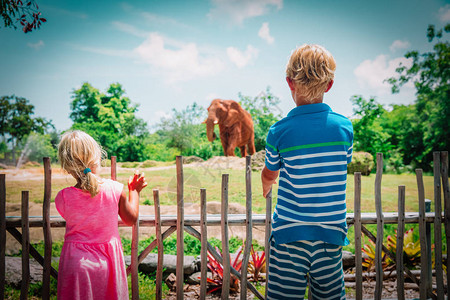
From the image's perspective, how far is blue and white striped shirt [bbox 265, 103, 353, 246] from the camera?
1434 millimetres

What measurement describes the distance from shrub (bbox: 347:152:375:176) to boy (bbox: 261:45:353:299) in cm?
904

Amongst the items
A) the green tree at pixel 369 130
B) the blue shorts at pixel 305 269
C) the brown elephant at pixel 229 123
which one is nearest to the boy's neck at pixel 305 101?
the blue shorts at pixel 305 269

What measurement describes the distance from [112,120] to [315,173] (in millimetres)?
11481

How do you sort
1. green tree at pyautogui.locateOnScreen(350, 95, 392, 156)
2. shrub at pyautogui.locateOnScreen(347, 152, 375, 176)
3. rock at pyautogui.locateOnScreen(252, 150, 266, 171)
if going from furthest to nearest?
green tree at pyautogui.locateOnScreen(350, 95, 392, 156), shrub at pyautogui.locateOnScreen(347, 152, 375, 176), rock at pyautogui.locateOnScreen(252, 150, 266, 171)

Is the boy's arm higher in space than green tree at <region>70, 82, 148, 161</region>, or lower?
lower

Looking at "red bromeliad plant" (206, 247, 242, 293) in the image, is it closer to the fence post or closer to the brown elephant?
the fence post

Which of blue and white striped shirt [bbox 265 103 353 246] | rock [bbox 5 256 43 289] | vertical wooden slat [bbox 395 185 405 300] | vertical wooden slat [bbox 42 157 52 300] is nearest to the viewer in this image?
blue and white striped shirt [bbox 265 103 353 246]

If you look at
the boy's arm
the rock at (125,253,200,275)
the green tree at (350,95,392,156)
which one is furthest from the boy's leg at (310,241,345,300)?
the green tree at (350,95,392,156)

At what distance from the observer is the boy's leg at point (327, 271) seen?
146 centimetres

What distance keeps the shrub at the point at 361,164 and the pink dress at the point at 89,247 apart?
923cm

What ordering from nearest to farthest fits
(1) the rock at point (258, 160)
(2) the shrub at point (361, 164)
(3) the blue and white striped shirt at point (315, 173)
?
1. (3) the blue and white striped shirt at point (315, 173)
2. (1) the rock at point (258, 160)
3. (2) the shrub at point (361, 164)

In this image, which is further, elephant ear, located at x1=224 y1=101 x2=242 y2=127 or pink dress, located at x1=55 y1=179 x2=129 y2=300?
elephant ear, located at x1=224 y1=101 x2=242 y2=127

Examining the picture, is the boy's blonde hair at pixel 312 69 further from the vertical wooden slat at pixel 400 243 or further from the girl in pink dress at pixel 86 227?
the vertical wooden slat at pixel 400 243

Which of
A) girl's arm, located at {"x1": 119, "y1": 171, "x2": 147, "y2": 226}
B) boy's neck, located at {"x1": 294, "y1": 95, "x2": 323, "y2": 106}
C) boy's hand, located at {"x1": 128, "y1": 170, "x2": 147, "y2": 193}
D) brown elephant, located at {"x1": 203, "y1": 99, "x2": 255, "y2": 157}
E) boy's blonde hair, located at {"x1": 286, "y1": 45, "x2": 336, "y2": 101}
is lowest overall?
girl's arm, located at {"x1": 119, "y1": 171, "x2": 147, "y2": 226}
